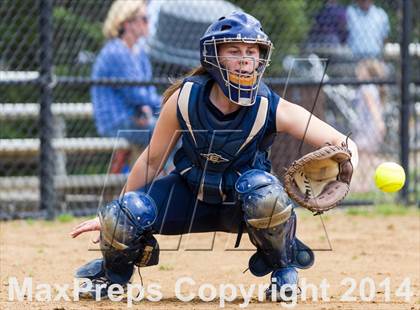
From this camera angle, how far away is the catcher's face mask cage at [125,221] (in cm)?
416

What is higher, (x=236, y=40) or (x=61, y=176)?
(x=236, y=40)

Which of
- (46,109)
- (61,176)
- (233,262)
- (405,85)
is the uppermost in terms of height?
(405,85)

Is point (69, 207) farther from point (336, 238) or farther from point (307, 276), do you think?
point (307, 276)

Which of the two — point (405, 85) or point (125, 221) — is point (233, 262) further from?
point (405, 85)

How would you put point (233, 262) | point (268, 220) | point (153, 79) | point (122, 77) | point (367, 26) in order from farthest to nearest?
point (367, 26)
point (122, 77)
point (153, 79)
point (233, 262)
point (268, 220)

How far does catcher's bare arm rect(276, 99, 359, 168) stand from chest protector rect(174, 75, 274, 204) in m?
0.08

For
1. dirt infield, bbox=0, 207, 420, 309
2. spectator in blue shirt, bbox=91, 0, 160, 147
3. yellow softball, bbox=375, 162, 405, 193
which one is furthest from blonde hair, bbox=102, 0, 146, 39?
yellow softball, bbox=375, 162, 405, 193

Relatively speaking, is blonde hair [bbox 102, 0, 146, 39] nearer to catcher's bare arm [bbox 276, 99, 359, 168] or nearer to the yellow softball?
catcher's bare arm [bbox 276, 99, 359, 168]

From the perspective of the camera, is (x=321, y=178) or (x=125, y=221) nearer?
(x=125, y=221)

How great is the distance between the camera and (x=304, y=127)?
4.39 m

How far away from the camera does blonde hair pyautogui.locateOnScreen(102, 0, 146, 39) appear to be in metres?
8.38

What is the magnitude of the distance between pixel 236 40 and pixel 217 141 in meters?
0.47

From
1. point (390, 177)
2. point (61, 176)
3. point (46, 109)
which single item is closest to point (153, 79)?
point (46, 109)

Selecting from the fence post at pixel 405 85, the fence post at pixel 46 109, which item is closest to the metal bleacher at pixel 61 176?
the fence post at pixel 46 109
